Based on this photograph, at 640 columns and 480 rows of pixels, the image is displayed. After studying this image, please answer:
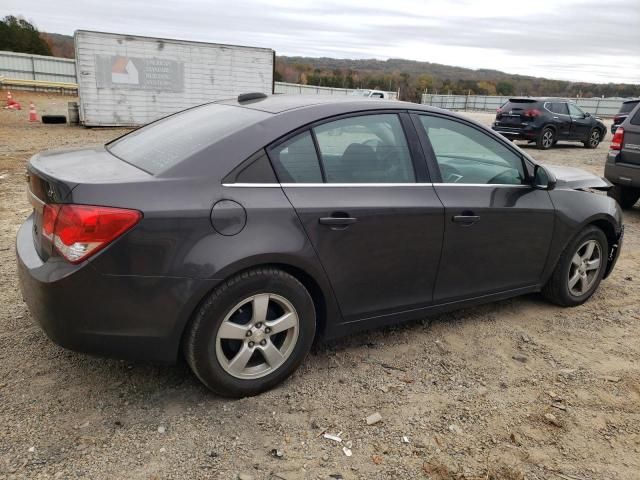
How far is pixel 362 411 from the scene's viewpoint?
290 centimetres

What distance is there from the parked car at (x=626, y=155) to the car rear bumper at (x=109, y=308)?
22.9 ft

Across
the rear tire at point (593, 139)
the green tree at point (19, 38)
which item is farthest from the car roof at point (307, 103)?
the green tree at point (19, 38)

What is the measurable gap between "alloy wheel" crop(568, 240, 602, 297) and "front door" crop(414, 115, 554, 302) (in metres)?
0.49

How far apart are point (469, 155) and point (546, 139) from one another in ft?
Result: 47.4

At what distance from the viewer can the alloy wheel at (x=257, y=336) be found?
9.10 feet

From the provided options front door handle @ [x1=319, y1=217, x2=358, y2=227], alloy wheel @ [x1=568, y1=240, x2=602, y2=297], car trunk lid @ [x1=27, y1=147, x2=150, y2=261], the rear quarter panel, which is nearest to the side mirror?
the rear quarter panel

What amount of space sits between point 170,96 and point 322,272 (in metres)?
16.6

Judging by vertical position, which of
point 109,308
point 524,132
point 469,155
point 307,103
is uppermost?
point 307,103

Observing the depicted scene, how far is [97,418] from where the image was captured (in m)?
2.72

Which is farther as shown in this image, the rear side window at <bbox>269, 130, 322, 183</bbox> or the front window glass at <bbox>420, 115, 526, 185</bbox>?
the front window glass at <bbox>420, 115, 526, 185</bbox>

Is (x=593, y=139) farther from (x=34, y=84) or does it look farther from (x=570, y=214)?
(x=34, y=84)

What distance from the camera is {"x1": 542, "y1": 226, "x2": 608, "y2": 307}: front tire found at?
4242 millimetres

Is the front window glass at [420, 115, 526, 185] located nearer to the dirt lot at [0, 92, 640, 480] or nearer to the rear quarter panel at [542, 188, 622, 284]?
the rear quarter panel at [542, 188, 622, 284]

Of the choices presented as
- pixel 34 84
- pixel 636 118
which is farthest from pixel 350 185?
pixel 34 84
